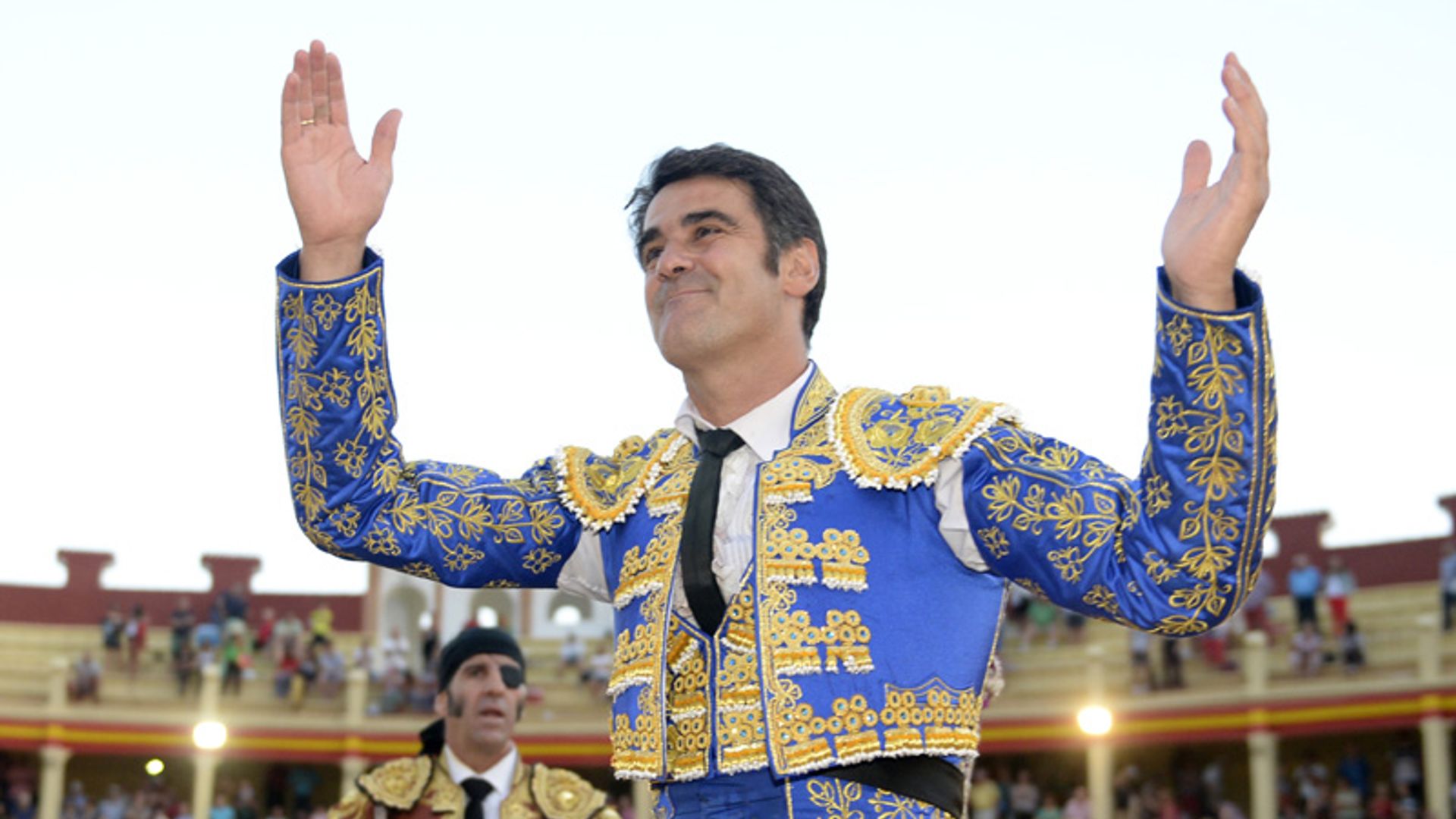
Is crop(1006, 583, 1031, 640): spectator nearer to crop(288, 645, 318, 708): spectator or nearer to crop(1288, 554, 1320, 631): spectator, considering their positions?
crop(1288, 554, 1320, 631): spectator

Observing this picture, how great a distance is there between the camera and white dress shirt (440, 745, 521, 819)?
18.9 feet

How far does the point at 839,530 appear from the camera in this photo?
2812 millimetres

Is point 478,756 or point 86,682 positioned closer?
point 478,756

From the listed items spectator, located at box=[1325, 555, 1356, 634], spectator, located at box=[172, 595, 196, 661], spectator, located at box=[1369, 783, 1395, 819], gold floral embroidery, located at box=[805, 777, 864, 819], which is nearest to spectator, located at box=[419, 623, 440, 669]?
spectator, located at box=[172, 595, 196, 661]

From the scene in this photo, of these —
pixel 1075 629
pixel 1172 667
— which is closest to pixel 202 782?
pixel 1075 629

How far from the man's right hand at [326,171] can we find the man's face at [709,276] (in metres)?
0.42

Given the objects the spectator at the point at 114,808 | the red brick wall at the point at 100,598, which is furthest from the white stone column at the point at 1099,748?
the red brick wall at the point at 100,598

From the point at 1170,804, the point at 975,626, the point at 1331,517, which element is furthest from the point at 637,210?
the point at 1331,517

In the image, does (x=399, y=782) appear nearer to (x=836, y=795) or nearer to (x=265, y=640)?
(x=836, y=795)

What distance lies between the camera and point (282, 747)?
80.0 feet

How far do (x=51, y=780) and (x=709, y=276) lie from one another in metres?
23.2

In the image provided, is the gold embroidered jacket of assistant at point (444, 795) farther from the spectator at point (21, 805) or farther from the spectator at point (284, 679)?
the spectator at point (284, 679)

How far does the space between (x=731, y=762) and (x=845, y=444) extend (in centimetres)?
49

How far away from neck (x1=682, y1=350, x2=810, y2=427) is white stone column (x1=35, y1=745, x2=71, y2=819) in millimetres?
22924
